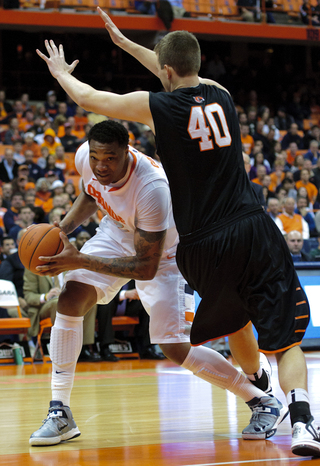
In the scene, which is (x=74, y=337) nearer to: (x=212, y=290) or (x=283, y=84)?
(x=212, y=290)

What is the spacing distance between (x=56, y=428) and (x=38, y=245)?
1017mm

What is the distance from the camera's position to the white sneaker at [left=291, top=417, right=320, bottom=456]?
278cm

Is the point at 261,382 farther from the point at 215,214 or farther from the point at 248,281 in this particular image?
the point at 215,214

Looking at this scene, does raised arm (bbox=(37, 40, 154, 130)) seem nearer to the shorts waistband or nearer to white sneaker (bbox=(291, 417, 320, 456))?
the shorts waistband

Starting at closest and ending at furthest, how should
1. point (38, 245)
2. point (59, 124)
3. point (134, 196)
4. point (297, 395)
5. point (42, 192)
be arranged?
point (297, 395)
point (38, 245)
point (134, 196)
point (42, 192)
point (59, 124)

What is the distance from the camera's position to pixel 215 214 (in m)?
3.18

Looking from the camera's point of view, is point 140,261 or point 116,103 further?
point 140,261

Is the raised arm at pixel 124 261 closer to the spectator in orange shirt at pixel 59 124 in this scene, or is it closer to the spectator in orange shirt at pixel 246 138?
the spectator in orange shirt at pixel 59 124

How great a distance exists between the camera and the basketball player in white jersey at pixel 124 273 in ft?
11.3

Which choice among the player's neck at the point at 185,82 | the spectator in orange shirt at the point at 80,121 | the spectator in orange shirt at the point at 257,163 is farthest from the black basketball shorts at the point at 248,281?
the spectator in orange shirt at the point at 80,121

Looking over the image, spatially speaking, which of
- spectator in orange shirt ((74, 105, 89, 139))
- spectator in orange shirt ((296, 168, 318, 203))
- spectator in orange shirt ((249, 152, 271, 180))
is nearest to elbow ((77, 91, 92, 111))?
spectator in orange shirt ((249, 152, 271, 180))

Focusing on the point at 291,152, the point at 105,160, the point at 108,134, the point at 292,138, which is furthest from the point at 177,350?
the point at 292,138

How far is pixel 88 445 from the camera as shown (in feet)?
11.2

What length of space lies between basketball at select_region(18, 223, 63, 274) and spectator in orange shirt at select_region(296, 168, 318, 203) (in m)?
11.3
